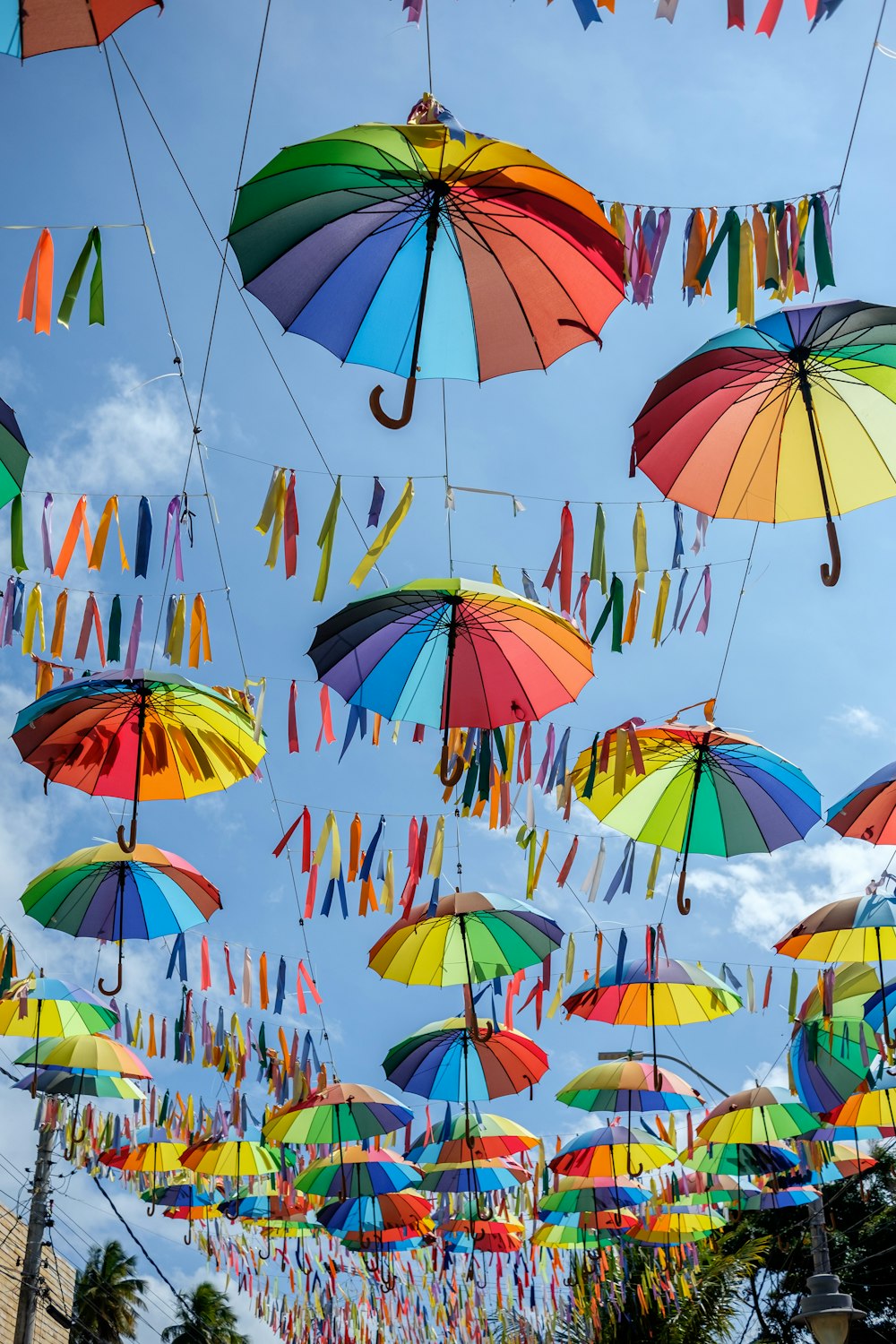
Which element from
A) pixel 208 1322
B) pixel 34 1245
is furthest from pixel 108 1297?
pixel 34 1245

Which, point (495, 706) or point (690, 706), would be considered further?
point (690, 706)

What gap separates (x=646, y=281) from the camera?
5.70 meters

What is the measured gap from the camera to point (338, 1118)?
10.2 metres

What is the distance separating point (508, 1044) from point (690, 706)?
4.18 m

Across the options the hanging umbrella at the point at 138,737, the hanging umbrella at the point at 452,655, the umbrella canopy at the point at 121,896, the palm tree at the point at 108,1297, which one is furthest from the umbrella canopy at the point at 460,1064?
the palm tree at the point at 108,1297

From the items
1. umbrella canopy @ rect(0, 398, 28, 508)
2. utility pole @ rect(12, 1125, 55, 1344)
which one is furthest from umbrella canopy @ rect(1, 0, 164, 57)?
utility pole @ rect(12, 1125, 55, 1344)

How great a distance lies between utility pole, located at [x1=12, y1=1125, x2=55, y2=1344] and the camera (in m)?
16.6

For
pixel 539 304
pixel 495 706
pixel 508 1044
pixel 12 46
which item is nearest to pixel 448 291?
pixel 539 304

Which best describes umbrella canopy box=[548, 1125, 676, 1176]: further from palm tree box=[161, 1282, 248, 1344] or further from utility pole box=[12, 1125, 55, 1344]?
palm tree box=[161, 1282, 248, 1344]

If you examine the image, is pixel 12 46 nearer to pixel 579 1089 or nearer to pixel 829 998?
pixel 829 998

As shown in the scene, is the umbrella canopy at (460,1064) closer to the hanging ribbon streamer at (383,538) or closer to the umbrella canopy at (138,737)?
the umbrella canopy at (138,737)

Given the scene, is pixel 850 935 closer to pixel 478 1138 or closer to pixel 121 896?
pixel 478 1138

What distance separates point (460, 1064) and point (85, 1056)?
3.06 metres

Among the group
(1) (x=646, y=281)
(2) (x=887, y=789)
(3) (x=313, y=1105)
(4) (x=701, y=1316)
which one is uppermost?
(1) (x=646, y=281)
